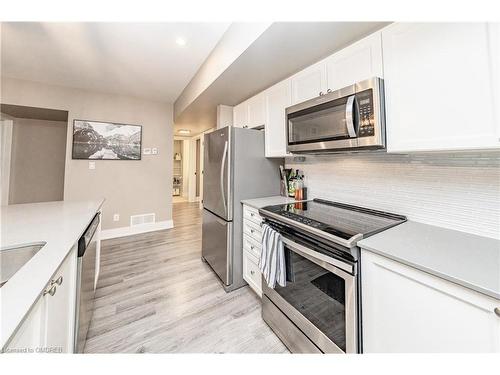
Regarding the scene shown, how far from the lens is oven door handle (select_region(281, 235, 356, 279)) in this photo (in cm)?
99

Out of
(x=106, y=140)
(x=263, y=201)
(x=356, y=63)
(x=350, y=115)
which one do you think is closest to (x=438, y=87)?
(x=350, y=115)

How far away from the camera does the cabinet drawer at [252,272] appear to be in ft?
5.94

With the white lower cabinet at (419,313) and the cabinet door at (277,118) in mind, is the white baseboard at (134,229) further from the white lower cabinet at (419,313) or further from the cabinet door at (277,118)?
the white lower cabinet at (419,313)

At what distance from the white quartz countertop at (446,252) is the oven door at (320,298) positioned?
22cm

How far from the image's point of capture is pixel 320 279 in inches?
46.6

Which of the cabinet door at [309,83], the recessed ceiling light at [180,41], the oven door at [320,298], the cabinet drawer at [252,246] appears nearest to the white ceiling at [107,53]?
the recessed ceiling light at [180,41]

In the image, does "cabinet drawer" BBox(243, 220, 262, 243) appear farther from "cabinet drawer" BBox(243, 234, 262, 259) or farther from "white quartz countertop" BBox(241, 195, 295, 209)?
"white quartz countertop" BBox(241, 195, 295, 209)

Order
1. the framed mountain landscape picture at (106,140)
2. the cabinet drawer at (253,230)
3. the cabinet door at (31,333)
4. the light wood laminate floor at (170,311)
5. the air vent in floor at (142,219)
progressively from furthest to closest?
the air vent in floor at (142,219) < the framed mountain landscape picture at (106,140) < the cabinet drawer at (253,230) < the light wood laminate floor at (170,311) < the cabinet door at (31,333)

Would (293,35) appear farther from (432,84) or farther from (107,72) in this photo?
(107,72)

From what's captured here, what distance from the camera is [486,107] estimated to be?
87cm

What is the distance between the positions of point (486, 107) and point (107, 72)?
12.0 ft

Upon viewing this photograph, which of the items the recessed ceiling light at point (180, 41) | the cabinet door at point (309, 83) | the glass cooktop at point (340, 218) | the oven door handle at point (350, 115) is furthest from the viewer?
the recessed ceiling light at point (180, 41)

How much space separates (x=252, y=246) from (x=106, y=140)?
3196 mm

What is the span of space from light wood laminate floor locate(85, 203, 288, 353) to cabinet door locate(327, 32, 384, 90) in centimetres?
197
